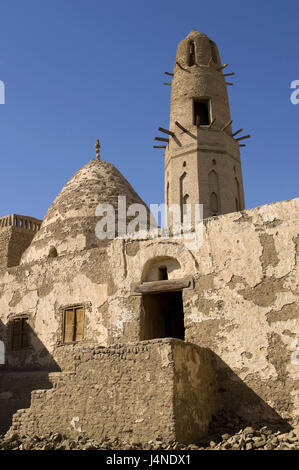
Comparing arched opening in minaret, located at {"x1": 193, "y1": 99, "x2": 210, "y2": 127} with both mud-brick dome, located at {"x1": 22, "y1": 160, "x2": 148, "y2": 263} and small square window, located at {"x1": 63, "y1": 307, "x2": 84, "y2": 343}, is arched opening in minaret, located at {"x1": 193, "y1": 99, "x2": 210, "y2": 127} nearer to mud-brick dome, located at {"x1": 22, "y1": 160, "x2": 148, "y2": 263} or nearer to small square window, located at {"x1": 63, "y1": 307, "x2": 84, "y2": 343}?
Answer: mud-brick dome, located at {"x1": 22, "y1": 160, "x2": 148, "y2": 263}

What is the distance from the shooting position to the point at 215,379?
8.89 meters

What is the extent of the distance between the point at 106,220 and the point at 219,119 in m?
5.50

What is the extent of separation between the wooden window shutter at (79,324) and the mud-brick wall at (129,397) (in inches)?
117

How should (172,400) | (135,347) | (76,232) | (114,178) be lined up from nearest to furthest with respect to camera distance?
(172,400) < (135,347) < (76,232) < (114,178)

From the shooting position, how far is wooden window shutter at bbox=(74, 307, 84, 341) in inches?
433

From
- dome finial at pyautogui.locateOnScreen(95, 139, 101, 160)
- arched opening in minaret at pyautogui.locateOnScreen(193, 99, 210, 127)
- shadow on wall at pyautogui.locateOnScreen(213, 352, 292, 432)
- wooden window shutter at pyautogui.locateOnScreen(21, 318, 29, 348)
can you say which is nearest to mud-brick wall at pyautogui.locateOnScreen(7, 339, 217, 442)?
shadow on wall at pyautogui.locateOnScreen(213, 352, 292, 432)

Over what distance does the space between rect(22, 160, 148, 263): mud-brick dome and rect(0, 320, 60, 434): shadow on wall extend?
7.85 feet

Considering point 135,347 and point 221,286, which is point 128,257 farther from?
point 135,347

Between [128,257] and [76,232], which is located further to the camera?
[76,232]

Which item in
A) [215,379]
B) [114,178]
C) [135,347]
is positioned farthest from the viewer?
[114,178]

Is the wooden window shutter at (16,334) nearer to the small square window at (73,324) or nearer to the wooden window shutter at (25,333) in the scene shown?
the wooden window shutter at (25,333)

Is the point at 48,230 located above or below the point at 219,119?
below

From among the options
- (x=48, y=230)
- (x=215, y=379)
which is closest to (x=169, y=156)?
(x=48, y=230)

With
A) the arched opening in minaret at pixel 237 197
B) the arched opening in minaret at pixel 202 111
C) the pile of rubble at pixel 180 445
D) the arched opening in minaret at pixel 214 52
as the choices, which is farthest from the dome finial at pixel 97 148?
the pile of rubble at pixel 180 445
